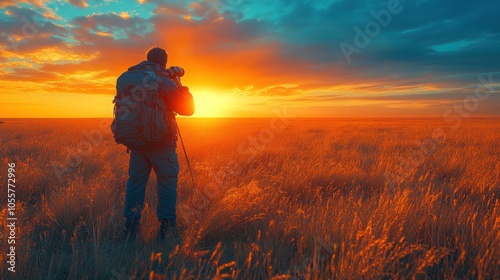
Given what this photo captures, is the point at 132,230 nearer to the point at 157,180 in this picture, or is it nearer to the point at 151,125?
the point at 157,180

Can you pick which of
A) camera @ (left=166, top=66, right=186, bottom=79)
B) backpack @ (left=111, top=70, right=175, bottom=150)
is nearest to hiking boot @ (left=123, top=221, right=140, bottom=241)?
backpack @ (left=111, top=70, right=175, bottom=150)

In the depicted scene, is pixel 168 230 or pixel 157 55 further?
pixel 157 55

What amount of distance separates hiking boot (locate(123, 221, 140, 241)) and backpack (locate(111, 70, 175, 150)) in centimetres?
103

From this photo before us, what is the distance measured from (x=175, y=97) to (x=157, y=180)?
109 cm

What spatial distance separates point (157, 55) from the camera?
3500 millimetres

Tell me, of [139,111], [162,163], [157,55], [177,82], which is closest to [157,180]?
[162,163]

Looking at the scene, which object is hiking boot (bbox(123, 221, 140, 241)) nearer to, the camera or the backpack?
the backpack

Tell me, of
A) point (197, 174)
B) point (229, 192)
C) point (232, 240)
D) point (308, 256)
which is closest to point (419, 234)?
point (308, 256)

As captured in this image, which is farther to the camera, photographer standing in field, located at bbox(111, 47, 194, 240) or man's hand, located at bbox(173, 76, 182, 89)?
man's hand, located at bbox(173, 76, 182, 89)

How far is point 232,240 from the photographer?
3393 millimetres

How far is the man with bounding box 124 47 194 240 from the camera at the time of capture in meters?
3.36

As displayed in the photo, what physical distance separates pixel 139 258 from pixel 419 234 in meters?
3.15

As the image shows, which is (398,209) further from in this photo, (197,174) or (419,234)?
(197,174)

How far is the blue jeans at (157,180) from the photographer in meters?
3.40
